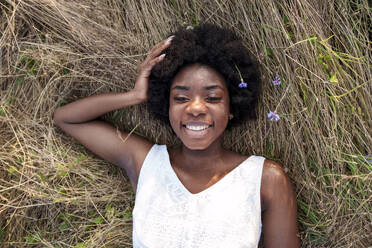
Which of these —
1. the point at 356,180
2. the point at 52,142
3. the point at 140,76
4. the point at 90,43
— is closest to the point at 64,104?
the point at 52,142

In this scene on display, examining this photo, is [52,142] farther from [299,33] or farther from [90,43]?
[299,33]

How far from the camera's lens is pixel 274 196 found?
2361mm

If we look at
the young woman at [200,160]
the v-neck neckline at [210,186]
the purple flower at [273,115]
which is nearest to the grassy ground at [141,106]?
the purple flower at [273,115]

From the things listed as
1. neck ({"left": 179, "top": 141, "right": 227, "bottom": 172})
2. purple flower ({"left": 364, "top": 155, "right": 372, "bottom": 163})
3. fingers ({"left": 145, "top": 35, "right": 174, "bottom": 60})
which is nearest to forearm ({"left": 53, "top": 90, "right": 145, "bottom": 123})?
fingers ({"left": 145, "top": 35, "right": 174, "bottom": 60})

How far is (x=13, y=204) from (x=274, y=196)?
5.91ft

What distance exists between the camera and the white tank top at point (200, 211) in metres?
2.28

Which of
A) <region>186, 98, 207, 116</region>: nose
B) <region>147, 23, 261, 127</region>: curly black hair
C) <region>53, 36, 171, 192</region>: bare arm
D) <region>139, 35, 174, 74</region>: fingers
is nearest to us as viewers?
<region>186, 98, 207, 116</region>: nose

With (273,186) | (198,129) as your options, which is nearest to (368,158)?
(273,186)

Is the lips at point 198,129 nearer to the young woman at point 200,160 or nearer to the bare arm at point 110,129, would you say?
the young woman at point 200,160

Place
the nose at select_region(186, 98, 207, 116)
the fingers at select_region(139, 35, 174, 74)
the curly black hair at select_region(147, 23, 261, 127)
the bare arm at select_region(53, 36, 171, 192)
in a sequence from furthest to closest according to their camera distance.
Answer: the bare arm at select_region(53, 36, 171, 192) < the fingers at select_region(139, 35, 174, 74) < the curly black hair at select_region(147, 23, 261, 127) < the nose at select_region(186, 98, 207, 116)

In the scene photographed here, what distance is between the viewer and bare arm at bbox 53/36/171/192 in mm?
2545

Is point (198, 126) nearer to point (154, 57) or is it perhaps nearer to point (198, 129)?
point (198, 129)

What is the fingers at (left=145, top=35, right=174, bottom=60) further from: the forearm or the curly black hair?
the forearm

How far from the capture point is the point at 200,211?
2340mm
